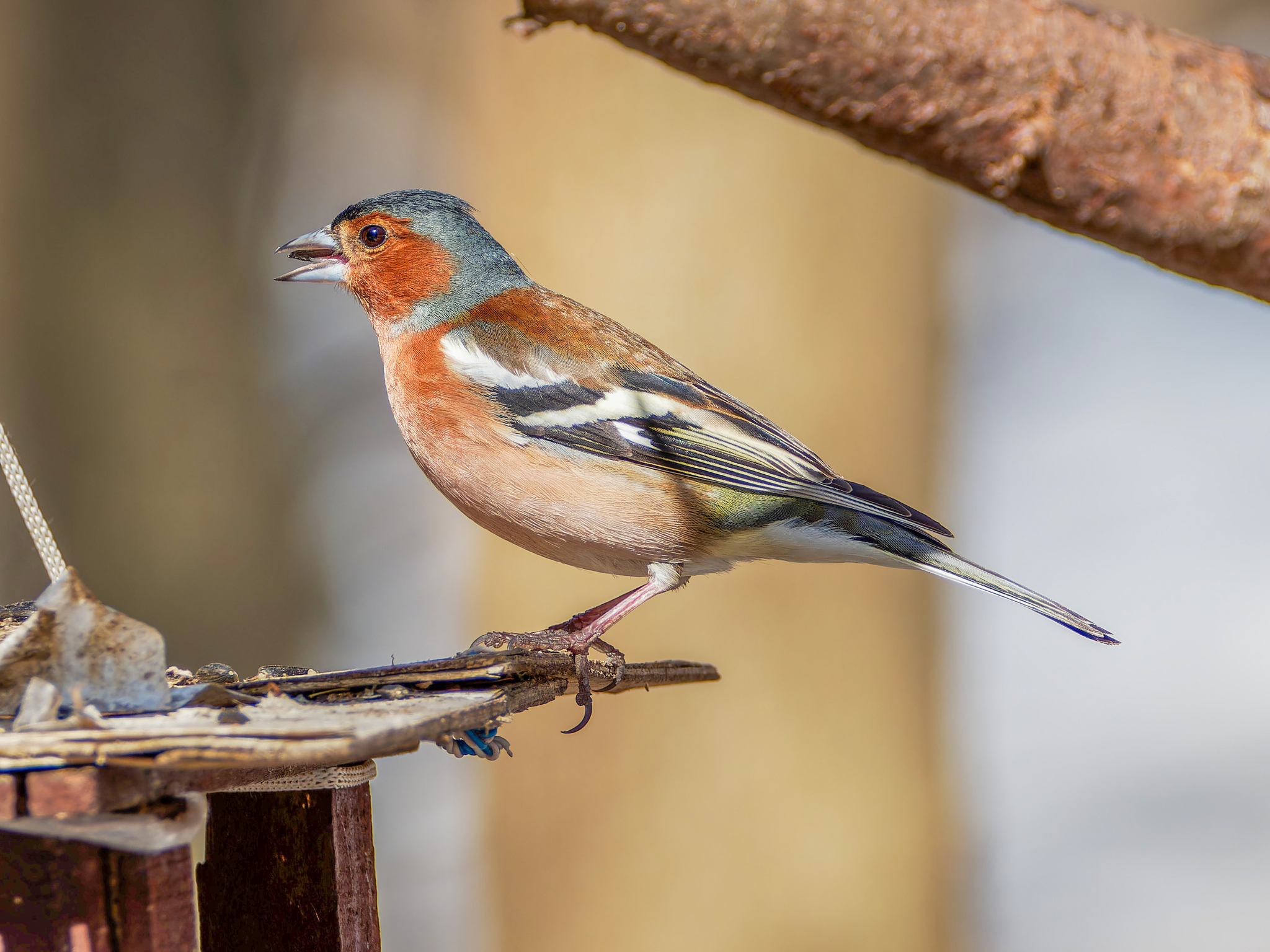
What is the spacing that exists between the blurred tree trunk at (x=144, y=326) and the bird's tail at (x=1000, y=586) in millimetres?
4457

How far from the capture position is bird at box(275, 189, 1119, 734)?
10.1 ft

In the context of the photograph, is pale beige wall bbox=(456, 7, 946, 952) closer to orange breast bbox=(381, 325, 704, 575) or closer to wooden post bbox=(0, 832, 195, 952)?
orange breast bbox=(381, 325, 704, 575)

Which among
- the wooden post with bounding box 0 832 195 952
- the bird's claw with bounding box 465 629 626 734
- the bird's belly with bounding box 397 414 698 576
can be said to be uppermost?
the bird's belly with bounding box 397 414 698 576

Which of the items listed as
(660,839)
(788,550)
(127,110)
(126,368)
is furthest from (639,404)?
(127,110)

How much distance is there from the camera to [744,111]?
16.8 feet

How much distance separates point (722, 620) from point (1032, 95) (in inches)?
126

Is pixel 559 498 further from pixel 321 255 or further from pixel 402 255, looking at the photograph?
pixel 321 255

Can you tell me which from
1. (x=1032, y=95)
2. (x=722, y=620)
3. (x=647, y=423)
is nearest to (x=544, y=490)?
(x=647, y=423)

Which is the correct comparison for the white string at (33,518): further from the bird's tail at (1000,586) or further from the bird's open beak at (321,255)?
the bird's tail at (1000,586)

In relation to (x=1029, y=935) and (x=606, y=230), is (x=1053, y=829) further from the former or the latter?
(x=606, y=230)

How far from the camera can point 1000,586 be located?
2.90m

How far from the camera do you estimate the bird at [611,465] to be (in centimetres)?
307

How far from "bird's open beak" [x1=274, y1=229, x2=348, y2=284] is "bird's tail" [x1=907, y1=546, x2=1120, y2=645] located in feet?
6.66

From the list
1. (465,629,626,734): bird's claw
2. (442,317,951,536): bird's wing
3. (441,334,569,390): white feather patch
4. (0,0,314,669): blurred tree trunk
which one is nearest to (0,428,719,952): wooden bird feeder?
(465,629,626,734): bird's claw
